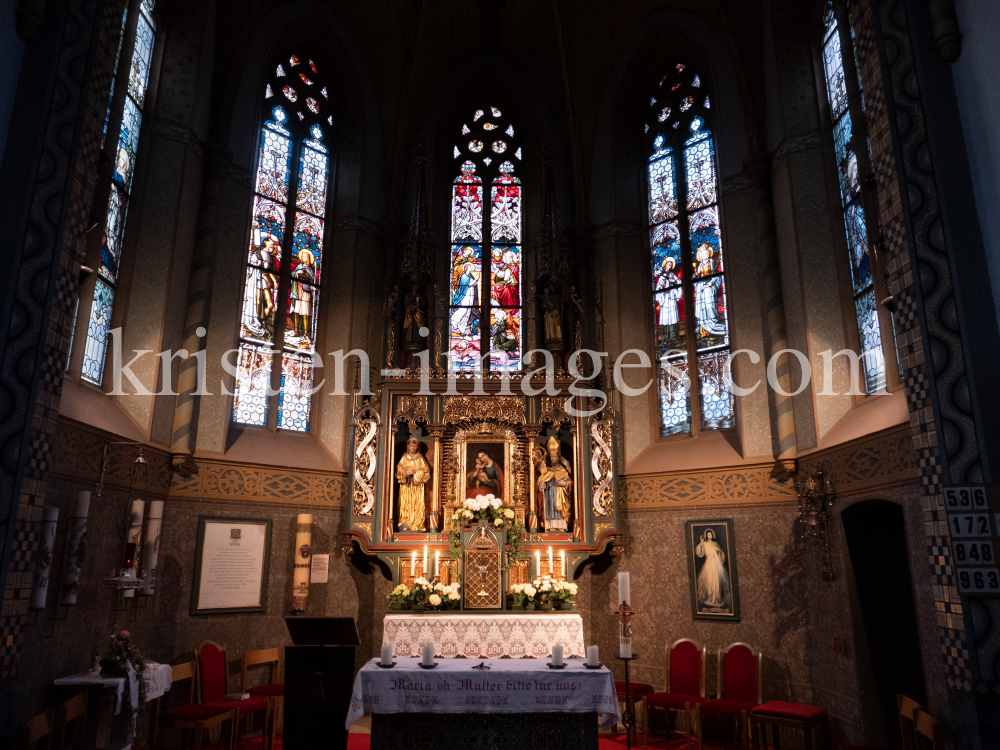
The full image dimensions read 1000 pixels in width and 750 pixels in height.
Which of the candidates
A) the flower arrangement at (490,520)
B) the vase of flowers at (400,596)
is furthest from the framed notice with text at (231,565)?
the flower arrangement at (490,520)

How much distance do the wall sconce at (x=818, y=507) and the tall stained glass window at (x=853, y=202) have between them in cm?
120

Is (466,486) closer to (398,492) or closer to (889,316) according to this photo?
(398,492)

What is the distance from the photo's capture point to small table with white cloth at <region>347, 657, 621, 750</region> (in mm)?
6367

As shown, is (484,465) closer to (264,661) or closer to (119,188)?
(264,661)

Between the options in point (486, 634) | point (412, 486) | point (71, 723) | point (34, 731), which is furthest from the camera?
point (412, 486)

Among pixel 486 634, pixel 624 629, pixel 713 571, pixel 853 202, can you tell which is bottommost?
pixel 486 634

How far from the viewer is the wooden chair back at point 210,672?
8.24m

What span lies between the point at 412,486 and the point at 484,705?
4.25m

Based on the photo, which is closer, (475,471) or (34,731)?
(34,731)

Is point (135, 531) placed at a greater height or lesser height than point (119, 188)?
lesser

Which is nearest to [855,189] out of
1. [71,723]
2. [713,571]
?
[713,571]

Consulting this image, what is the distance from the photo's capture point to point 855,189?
8.79m

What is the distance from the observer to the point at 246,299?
10547 millimetres

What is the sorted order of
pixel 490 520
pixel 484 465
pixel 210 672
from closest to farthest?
1. pixel 210 672
2. pixel 490 520
3. pixel 484 465
